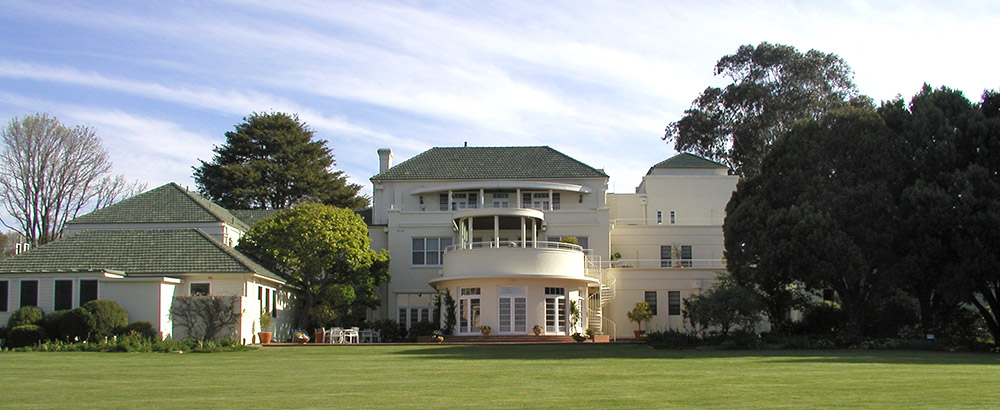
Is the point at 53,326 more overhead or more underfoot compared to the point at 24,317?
more underfoot

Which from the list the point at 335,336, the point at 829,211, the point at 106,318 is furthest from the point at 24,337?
the point at 829,211

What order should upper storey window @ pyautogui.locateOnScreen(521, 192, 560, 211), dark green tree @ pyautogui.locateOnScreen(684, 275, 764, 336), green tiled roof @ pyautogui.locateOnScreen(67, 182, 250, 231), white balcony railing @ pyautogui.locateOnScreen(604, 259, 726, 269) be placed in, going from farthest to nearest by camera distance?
upper storey window @ pyautogui.locateOnScreen(521, 192, 560, 211) < white balcony railing @ pyautogui.locateOnScreen(604, 259, 726, 269) < green tiled roof @ pyautogui.locateOnScreen(67, 182, 250, 231) < dark green tree @ pyautogui.locateOnScreen(684, 275, 764, 336)

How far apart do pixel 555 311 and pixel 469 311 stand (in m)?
3.49

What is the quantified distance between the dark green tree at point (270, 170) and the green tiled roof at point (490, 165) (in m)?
15.7

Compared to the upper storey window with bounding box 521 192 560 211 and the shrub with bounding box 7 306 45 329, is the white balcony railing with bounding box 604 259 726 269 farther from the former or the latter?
the shrub with bounding box 7 306 45 329

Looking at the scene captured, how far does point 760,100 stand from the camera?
57.5 metres

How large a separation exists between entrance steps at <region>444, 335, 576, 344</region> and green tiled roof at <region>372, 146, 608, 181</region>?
1058 centimetres

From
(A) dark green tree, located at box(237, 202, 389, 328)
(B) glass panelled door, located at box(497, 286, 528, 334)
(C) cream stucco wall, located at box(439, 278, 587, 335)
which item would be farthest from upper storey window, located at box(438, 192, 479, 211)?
(B) glass panelled door, located at box(497, 286, 528, 334)

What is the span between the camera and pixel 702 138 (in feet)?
201

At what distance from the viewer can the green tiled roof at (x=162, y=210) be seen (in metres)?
43.1

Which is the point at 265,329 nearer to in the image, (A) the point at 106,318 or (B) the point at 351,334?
(B) the point at 351,334

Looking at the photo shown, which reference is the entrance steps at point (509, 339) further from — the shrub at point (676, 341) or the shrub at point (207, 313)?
the shrub at point (207, 313)

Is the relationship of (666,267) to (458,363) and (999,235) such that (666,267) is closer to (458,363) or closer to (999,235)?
(999,235)

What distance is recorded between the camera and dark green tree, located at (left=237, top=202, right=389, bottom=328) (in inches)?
1501
